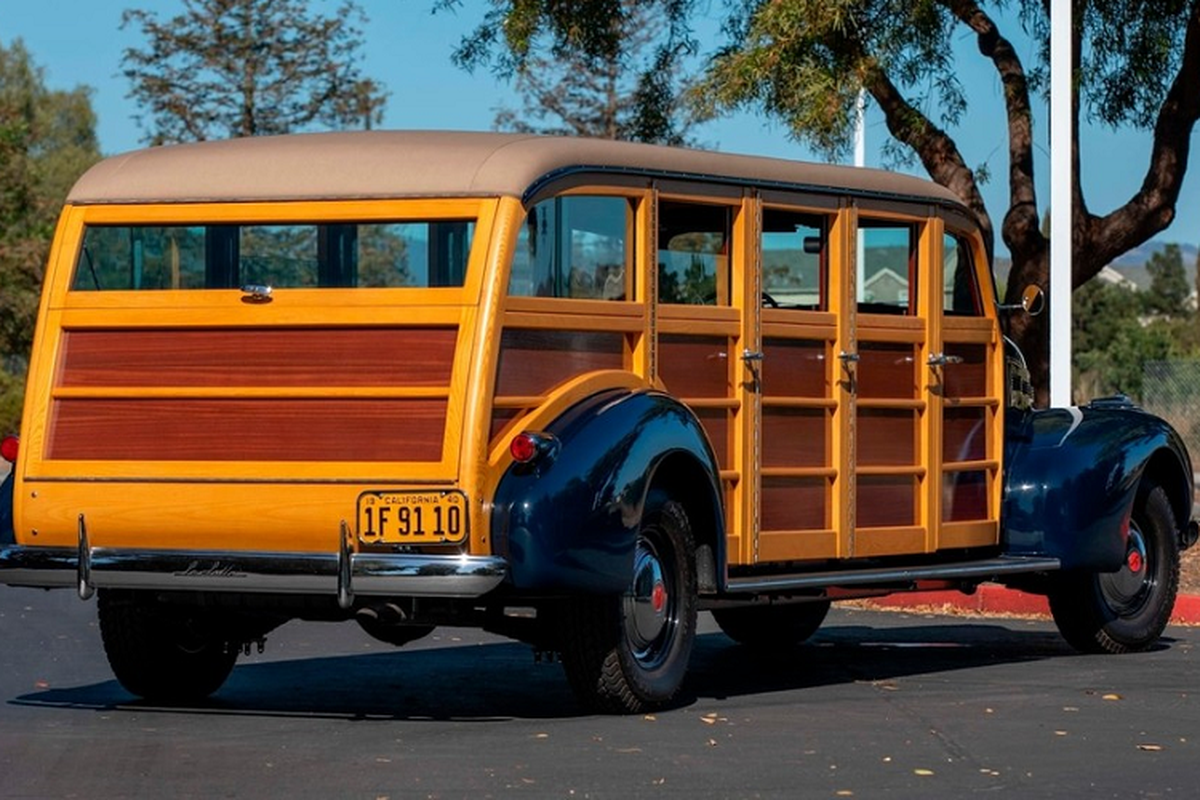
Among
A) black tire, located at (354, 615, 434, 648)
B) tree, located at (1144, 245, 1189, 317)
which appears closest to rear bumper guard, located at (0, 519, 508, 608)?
black tire, located at (354, 615, 434, 648)

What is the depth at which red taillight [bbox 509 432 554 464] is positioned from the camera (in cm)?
906

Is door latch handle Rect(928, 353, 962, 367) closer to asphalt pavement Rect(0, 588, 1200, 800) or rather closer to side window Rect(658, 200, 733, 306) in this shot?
asphalt pavement Rect(0, 588, 1200, 800)

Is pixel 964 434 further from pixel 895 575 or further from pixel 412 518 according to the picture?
pixel 412 518

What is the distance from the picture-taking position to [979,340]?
1227 centimetres

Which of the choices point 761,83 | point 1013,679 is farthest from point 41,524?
point 761,83

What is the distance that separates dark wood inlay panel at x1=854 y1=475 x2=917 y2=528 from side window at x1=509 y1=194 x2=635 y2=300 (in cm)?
183

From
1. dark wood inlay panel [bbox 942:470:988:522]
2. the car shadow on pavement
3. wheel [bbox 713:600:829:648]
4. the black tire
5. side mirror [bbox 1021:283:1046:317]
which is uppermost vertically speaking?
side mirror [bbox 1021:283:1046:317]

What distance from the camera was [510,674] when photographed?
37.6 feet

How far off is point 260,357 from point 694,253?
6.37 ft

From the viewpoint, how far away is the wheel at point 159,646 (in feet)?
33.5

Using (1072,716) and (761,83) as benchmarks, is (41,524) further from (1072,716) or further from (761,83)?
(761,83)

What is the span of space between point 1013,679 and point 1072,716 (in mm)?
1469

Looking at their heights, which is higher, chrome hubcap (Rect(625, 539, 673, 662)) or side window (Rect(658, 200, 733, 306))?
side window (Rect(658, 200, 733, 306))

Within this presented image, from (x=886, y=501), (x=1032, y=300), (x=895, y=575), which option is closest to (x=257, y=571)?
(x=895, y=575)
